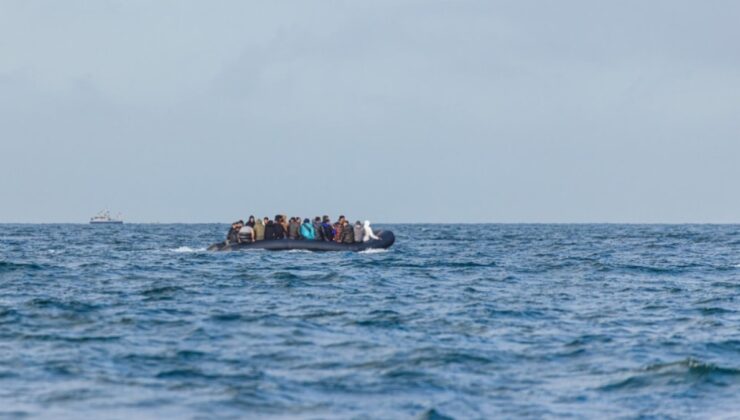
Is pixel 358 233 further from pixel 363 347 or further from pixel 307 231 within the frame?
pixel 363 347

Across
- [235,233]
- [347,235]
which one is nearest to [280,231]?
[235,233]

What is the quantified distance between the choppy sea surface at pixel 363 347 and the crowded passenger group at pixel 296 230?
14146 mm

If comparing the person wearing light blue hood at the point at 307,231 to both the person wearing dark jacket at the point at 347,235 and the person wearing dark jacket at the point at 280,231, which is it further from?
the person wearing dark jacket at the point at 347,235

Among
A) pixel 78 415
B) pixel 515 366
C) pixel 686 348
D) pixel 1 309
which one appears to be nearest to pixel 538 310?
pixel 686 348

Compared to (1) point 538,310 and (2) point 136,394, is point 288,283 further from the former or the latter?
(2) point 136,394

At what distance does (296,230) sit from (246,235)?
2172 mm

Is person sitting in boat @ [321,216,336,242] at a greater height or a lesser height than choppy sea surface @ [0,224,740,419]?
greater

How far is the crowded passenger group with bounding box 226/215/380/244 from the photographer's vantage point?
48.5 m

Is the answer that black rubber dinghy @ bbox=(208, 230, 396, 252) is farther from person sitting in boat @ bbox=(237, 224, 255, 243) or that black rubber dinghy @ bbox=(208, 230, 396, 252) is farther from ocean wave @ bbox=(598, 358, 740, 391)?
ocean wave @ bbox=(598, 358, 740, 391)

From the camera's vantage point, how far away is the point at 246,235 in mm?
48125

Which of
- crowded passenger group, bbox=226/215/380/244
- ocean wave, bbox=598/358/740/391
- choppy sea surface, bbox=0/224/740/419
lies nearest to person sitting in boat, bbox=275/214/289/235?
crowded passenger group, bbox=226/215/380/244

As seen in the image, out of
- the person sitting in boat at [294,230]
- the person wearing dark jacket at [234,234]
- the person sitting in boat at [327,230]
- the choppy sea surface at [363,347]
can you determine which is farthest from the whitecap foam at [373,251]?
the choppy sea surface at [363,347]

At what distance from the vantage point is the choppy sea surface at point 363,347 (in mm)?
14164

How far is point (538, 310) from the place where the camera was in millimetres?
24953
